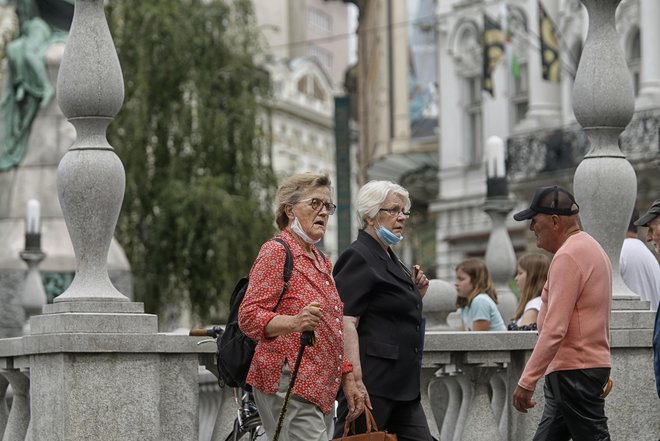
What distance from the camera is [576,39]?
4062 centimetres

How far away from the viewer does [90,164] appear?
1003 cm

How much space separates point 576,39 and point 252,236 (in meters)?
8.70

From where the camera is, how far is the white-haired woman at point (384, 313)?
28.0 ft

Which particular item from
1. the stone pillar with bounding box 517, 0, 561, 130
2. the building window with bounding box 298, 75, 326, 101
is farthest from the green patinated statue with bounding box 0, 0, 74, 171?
the building window with bounding box 298, 75, 326, 101

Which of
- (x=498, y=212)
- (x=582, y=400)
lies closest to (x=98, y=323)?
(x=582, y=400)

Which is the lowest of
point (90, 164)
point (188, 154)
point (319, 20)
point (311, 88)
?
point (90, 164)

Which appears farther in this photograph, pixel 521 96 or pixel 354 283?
pixel 521 96

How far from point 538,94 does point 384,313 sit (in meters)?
34.2

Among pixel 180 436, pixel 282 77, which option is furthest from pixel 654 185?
pixel 282 77

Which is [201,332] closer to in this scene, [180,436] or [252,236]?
[180,436]

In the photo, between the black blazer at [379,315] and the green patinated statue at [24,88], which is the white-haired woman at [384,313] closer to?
the black blazer at [379,315]

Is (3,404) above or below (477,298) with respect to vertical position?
below

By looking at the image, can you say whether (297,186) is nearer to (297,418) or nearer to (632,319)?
(297,418)

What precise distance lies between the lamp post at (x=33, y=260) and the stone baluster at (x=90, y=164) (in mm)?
13142
